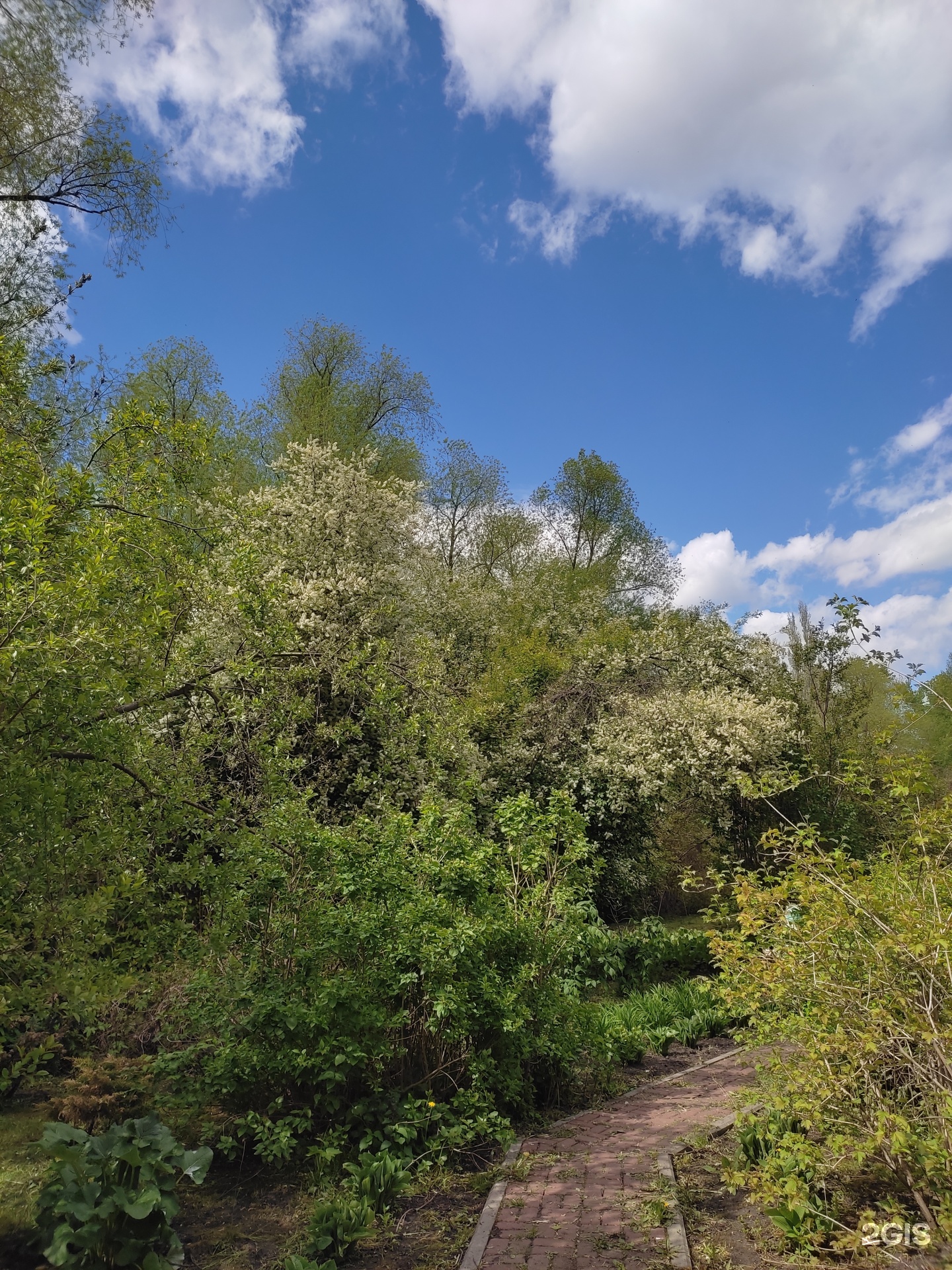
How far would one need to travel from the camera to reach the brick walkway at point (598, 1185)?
12.4ft

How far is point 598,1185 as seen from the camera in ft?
14.9

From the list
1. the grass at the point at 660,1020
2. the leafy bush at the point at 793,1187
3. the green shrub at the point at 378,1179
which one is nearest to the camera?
the leafy bush at the point at 793,1187

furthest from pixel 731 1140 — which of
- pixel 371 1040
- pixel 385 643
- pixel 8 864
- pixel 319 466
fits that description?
pixel 319 466

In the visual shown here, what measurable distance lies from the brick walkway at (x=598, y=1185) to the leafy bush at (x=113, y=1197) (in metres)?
1.52

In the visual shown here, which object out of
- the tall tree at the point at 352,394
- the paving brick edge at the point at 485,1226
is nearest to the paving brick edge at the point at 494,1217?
the paving brick edge at the point at 485,1226

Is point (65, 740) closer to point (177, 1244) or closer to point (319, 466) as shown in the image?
point (177, 1244)

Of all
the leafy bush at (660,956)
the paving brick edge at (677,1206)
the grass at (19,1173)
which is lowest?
the paving brick edge at (677,1206)

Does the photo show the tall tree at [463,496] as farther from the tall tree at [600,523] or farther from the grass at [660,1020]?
the grass at [660,1020]

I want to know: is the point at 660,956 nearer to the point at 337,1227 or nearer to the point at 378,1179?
the point at 378,1179

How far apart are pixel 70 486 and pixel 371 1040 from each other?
3939 millimetres

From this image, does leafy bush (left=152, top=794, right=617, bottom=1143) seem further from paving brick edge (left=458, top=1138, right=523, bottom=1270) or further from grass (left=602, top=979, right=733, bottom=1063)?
grass (left=602, top=979, right=733, bottom=1063)

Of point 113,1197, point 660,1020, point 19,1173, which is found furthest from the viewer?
point 660,1020

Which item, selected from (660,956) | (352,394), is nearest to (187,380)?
(352,394)

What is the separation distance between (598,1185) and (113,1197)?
2.67 meters
